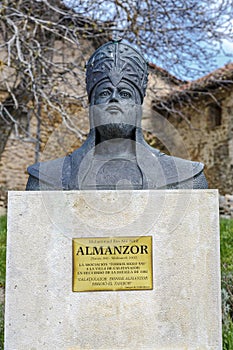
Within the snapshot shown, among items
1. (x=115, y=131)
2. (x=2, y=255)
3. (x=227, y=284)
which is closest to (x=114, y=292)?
(x=115, y=131)

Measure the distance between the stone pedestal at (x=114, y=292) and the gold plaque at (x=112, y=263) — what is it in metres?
0.03

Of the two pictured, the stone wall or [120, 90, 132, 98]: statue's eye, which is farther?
the stone wall

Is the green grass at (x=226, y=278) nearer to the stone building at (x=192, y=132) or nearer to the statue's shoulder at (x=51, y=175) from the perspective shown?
the statue's shoulder at (x=51, y=175)

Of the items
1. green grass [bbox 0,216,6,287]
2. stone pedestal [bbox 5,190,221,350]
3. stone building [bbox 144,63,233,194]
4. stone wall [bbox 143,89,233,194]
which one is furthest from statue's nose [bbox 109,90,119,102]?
stone wall [bbox 143,89,233,194]

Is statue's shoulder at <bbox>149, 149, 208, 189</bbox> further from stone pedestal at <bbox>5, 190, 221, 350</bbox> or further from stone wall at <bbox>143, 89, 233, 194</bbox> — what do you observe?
stone wall at <bbox>143, 89, 233, 194</bbox>

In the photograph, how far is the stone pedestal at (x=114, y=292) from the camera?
2439 mm

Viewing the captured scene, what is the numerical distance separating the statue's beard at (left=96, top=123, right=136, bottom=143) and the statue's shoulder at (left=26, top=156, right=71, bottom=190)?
25cm

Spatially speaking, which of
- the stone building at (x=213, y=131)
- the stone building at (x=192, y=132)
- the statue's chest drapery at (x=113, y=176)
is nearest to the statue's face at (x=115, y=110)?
the statue's chest drapery at (x=113, y=176)

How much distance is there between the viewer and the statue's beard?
277 centimetres

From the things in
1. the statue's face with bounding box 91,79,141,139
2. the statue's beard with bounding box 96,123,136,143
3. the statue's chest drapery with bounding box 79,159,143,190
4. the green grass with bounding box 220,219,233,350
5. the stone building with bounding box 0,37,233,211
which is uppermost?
the stone building with bounding box 0,37,233,211

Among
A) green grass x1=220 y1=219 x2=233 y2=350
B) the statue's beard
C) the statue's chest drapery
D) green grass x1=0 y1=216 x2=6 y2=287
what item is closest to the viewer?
the statue's chest drapery

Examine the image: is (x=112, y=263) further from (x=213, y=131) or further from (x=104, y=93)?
(x=213, y=131)

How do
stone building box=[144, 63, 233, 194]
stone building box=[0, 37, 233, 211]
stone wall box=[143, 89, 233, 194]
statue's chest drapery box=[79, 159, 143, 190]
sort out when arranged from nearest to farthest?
statue's chest drapery box=[79, 159, 143, 190], stone building box=[0, 37, 233, 211], stone building box=[144, 63, 233, 194], stone wall box=[143, 89, 233, 194]

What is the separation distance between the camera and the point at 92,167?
273cm
